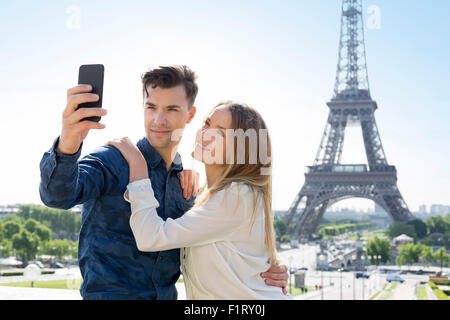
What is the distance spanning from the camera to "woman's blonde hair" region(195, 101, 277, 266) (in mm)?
2459

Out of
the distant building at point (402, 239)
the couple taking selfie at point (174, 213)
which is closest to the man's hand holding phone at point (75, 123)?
the couple taking selfie at point (174, 213)

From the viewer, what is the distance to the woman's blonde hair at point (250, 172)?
2459 millimetres

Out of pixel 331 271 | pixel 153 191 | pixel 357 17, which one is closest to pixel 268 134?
pixel 153 191

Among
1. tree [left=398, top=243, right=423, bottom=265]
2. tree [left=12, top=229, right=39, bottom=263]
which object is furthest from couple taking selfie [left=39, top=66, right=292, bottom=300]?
tree [left=398, top=243, right=423, bottom=265]

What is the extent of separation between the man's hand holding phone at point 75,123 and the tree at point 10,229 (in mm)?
36487

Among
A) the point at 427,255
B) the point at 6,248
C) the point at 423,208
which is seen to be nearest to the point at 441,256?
the point at 427,255

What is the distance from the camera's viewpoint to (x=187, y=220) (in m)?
2.36

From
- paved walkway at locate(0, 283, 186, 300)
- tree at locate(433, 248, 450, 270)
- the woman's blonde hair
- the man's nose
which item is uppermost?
the man's nose

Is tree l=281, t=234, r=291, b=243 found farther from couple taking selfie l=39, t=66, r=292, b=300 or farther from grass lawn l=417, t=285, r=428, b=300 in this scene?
couple taking selfie l=39, t=66, r=292, b=300

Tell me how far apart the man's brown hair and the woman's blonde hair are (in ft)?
0.74

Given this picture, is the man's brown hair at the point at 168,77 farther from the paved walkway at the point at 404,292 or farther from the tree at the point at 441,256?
the tree at the point at 441,256

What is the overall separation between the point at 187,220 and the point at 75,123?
69cm
